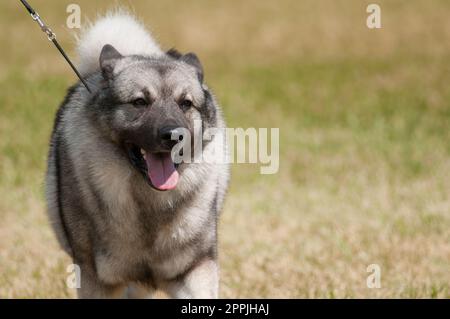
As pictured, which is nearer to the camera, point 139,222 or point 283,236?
point 139,222

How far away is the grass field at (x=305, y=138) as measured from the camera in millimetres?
5496

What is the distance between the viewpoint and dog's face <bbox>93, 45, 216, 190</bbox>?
12.2 feet

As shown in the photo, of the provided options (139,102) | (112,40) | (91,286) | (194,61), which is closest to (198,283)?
(91,286)

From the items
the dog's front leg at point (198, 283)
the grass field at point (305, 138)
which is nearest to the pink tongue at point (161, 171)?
the dog's front leg at point (198, 283)

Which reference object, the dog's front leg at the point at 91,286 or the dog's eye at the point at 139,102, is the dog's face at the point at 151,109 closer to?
the dog's eye at the point at 139,102

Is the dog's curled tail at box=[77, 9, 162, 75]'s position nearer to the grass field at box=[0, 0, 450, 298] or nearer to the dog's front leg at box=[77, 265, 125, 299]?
the grass field at box=[0, 0, 450, 298]

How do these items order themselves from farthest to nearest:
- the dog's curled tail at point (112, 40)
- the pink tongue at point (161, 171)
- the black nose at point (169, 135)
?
the dog's curled tail at point (112, 40) < the pink tongue at point (161, 171) < the black nose at point (169, 135)

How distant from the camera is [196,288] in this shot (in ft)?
13.2

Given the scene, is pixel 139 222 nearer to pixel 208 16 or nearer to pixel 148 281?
pixel 148 281

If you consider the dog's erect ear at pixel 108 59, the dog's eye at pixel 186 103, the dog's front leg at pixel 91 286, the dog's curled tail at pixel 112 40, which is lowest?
the dog's front leg at pixel 91 286

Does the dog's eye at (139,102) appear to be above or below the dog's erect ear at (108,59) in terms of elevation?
below
